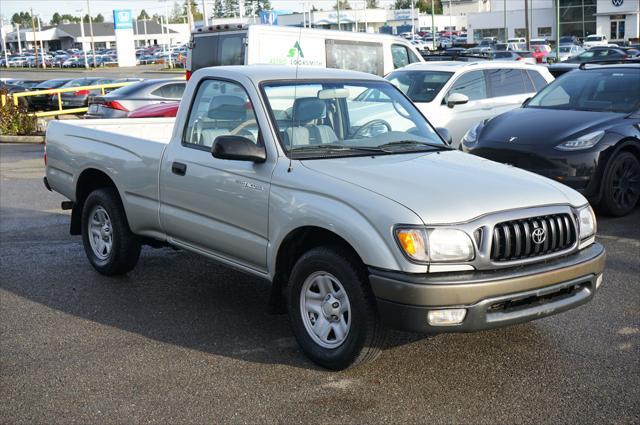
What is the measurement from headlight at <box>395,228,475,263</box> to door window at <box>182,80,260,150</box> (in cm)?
153

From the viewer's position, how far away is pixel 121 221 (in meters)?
6.90

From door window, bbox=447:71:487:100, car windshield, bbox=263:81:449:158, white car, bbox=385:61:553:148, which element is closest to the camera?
car windshield, bbox=263:81:449:158

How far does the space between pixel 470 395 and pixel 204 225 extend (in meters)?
2.23

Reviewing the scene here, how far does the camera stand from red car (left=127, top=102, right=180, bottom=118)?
55.0 feet

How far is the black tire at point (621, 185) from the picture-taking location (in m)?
9.24

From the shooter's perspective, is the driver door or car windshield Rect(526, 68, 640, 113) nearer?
the driver door

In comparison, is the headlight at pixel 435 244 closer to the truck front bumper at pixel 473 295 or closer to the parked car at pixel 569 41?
the truck front bumper at pixel 473 295

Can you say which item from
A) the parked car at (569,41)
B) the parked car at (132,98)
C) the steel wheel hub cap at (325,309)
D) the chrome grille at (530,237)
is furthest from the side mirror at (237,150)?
the parked car at (569,41)

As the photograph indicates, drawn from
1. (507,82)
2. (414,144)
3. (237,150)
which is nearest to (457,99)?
(507,82)

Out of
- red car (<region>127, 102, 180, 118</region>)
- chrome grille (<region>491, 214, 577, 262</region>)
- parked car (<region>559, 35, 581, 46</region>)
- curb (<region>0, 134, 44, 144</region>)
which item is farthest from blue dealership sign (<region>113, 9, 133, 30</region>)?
chrome grille (<region>491, 214, 577, 262</region>)

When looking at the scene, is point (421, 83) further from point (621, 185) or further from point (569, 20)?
point (569, 20)

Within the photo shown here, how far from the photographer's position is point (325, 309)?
4.97 metres

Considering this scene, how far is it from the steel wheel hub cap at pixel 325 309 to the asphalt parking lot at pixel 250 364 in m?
0.21

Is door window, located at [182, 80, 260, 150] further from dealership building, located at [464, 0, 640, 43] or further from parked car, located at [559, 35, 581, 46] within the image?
dealership building, located at [464, 0, 640, 43]
